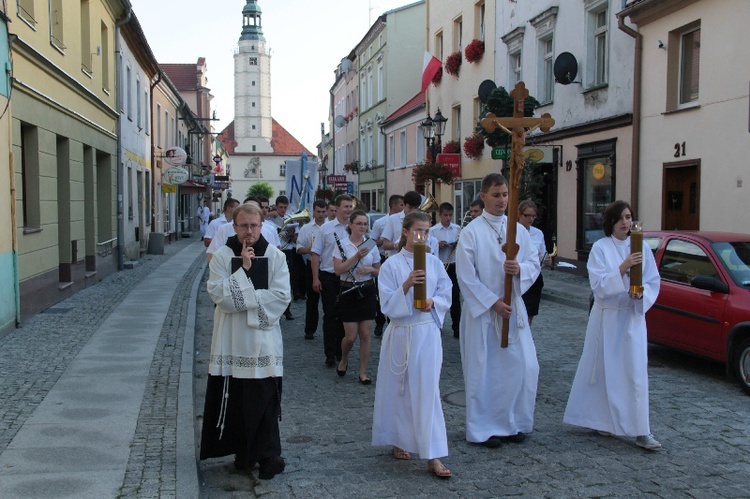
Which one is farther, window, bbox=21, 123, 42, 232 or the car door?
window, bbox=21, 123, 42, 232

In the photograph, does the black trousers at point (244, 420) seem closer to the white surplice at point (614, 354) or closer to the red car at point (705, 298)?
the white surplice at point (614, 354)

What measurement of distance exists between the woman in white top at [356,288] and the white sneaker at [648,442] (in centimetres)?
290

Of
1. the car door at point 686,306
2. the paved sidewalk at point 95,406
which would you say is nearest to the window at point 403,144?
the paved sidewalk at point 95,406

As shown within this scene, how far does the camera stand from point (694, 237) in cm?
838

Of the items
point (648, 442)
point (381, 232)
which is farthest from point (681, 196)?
point (648, 442)

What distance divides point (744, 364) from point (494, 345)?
9.88ft

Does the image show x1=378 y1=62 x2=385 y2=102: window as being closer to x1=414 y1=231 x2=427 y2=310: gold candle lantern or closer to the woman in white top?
the woman in white top

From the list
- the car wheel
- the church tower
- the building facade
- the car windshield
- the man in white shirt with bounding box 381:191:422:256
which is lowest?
the car wheel

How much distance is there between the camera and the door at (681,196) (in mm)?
14258

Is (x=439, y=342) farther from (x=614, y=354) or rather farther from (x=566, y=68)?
(x=566, y=68)

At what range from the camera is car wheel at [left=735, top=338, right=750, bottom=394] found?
711 cm

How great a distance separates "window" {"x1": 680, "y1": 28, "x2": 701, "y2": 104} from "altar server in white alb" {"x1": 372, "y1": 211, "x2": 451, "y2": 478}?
1100 cm

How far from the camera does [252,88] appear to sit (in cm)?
10850

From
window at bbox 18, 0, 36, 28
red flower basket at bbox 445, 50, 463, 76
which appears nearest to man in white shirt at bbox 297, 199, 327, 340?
window at bbox 18, 0, 36, 28
